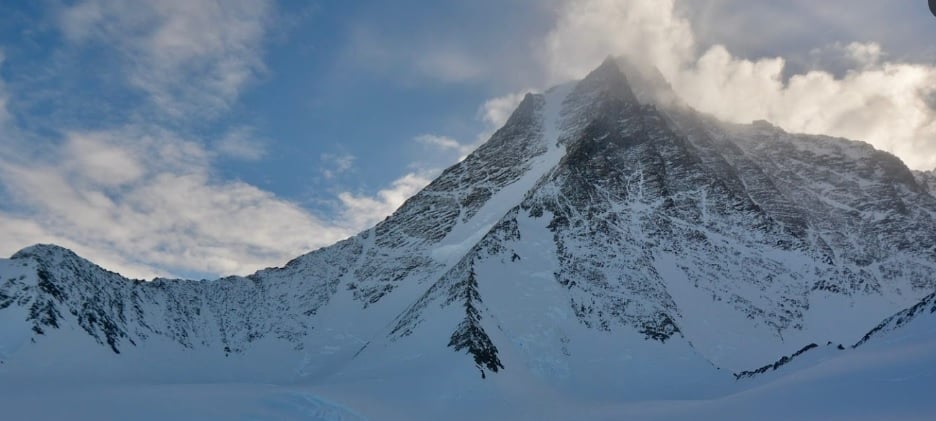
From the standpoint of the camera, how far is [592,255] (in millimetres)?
81188

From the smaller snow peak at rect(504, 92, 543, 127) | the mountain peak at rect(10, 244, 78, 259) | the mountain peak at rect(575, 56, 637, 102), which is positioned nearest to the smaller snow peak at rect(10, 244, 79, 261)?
the mountain peak at rect(10, 244, 78, 259)

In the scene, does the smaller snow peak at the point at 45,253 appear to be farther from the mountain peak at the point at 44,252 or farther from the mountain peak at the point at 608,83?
the mountain peak at the point at 608,83

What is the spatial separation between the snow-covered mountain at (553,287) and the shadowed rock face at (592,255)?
0.36m

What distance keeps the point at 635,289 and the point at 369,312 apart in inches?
1583

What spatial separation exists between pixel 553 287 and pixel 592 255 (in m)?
8.56

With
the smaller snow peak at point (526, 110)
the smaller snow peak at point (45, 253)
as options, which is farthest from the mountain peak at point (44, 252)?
the smaller snow peak at point (526, 110)

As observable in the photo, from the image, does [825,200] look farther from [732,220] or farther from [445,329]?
[445,329]

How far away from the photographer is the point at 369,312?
317ft

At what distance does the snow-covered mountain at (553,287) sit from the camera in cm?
6500

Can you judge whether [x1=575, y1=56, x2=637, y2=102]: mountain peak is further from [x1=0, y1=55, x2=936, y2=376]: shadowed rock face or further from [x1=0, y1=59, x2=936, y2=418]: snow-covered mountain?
[x1=0, y1=59, x2=936, y2=418]: snow-covered mountain

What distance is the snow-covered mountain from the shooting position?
65000mm

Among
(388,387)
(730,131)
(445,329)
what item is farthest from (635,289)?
(730,131)

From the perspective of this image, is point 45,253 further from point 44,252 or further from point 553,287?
point 553,287

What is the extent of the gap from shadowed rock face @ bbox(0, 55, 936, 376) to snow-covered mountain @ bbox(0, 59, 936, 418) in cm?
36
